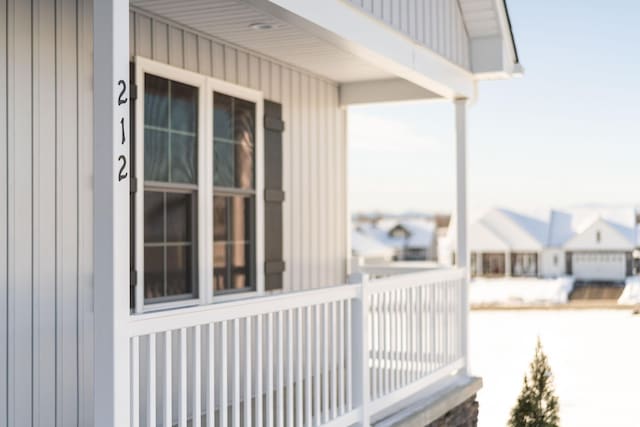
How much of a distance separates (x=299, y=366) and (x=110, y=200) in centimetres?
195

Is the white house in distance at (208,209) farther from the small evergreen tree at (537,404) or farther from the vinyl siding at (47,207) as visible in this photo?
the small evergreen tree at (537,404)

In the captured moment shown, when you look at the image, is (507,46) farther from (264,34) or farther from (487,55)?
(264,34)

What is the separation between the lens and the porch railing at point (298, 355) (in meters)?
4.21

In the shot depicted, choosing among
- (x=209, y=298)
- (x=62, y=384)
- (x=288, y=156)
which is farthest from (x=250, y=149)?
(x=62, y=384)

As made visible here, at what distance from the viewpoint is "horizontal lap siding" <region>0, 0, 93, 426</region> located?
4750mm

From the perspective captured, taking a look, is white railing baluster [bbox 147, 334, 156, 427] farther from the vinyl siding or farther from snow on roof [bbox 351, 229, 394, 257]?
snow on roof [bbox 351, 229, 394, 257]

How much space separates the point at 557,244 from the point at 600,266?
105 inches

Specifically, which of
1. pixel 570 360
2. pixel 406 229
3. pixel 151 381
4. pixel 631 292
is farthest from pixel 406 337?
pixel 406 229

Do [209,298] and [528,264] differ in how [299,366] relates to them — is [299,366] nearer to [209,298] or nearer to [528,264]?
[209,298]

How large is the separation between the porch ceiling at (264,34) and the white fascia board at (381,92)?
12 centimetres

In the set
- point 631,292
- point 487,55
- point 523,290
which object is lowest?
point 523,290

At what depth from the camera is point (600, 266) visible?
4166 centimetres

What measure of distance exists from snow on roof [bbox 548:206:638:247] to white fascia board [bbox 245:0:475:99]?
35.6 meters

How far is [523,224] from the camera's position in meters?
44.6
